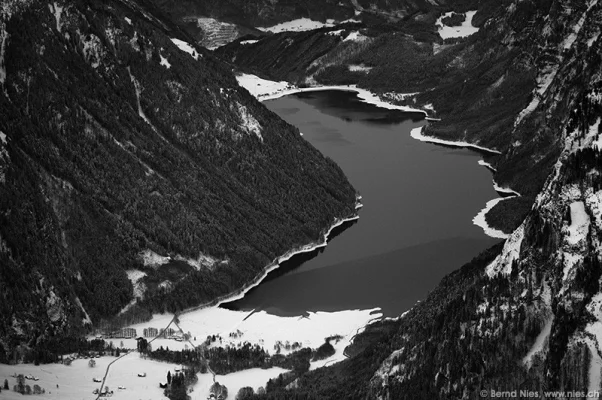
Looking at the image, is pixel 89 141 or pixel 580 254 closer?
pixel 580 254

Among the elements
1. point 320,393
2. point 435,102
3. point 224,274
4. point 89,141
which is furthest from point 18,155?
point 435,102

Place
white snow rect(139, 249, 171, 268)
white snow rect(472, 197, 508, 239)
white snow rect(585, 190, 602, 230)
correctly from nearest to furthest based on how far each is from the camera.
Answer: white snow rect(585, 190, 602, 230)
white snow rect(139, 249, 171, 268)
white snow rect(472, 197, 508, 239)

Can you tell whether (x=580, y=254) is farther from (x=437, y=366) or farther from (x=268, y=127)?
(x=268, y=127)

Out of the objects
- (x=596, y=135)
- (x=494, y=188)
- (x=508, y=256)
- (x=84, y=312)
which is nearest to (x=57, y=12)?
(x=84, y=312)

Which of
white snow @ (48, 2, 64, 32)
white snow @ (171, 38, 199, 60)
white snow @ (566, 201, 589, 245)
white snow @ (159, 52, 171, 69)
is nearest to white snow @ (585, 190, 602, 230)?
white snow @ (566, 201, 589, 245)

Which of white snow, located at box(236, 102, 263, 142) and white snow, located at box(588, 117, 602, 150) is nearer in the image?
white snow, located at box(588, 117, 602, 150)

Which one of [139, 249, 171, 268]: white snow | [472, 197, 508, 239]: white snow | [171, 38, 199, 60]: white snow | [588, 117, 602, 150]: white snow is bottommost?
[139, 249, 171, 268]: white snow

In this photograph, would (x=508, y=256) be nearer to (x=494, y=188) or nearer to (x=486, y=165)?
(x=494, y=188)

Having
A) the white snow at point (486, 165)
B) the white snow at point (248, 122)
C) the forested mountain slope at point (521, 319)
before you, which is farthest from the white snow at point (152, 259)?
the white snow at point (486, 165)

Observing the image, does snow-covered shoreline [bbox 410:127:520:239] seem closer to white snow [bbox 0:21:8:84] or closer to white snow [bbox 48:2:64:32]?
white snow [bbox 48:2:64:32]
